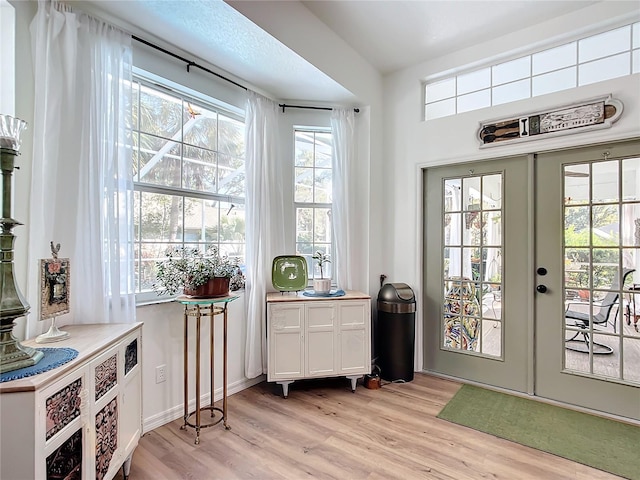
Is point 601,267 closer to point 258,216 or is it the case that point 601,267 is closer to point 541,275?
point 541,275

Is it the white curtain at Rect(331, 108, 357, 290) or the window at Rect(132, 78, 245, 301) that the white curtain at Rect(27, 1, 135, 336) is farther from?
the white curtain at Rect(331, 108, 357, 290)

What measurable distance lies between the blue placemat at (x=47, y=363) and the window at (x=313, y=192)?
2.22 meters

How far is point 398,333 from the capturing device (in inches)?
124

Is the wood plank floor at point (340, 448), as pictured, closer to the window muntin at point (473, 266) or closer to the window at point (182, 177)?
the window muntin at point (473, 266)

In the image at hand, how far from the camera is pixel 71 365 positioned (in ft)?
4.37

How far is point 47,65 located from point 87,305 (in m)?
1.37

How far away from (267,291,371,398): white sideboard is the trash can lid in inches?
11.8

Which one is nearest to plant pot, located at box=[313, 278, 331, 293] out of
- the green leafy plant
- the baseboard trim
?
the green leafy plant

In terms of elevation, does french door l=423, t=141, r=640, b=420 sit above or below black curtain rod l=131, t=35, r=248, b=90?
below

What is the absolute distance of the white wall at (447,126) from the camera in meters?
2.51

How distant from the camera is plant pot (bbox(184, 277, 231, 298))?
2262 millimetres

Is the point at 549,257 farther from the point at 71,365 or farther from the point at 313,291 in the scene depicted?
the point at 71,365

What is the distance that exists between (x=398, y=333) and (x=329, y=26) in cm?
289

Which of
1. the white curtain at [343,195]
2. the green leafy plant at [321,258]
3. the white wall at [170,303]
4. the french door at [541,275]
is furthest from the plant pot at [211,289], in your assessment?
the french door at [541,275]
